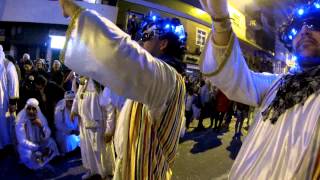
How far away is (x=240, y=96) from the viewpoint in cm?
203

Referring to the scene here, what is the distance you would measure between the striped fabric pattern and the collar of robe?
23.5 inches

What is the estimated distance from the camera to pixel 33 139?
670 cm

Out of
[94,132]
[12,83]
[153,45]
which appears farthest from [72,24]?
[12,83]

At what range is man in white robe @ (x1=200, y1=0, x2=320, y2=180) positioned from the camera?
1.70m

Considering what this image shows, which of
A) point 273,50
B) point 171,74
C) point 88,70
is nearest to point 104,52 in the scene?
point 88,70

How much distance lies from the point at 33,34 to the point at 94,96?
38.7 ft

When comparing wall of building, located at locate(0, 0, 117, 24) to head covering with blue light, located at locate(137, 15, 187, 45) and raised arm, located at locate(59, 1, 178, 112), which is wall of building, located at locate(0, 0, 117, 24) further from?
raised arm, located at locate(59, 1, 178, 112)

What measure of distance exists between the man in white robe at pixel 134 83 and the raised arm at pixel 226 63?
296 mm

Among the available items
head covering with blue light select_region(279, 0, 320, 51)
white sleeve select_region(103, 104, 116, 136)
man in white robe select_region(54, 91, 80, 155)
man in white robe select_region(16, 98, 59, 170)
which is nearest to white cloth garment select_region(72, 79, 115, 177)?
white sleeve select_region(103, 104, 116, 136)

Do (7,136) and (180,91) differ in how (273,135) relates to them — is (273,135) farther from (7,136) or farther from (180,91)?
(7,136)

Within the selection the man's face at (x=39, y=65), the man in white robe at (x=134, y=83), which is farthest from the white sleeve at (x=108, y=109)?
the man's face at (x=39, y=65)

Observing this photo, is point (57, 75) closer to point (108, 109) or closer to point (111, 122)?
point (108, 109)

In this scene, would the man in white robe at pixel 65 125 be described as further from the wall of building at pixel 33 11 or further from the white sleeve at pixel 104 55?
the wall of building at pixel 33 11

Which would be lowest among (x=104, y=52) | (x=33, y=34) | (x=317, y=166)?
(x=317, y=166)
